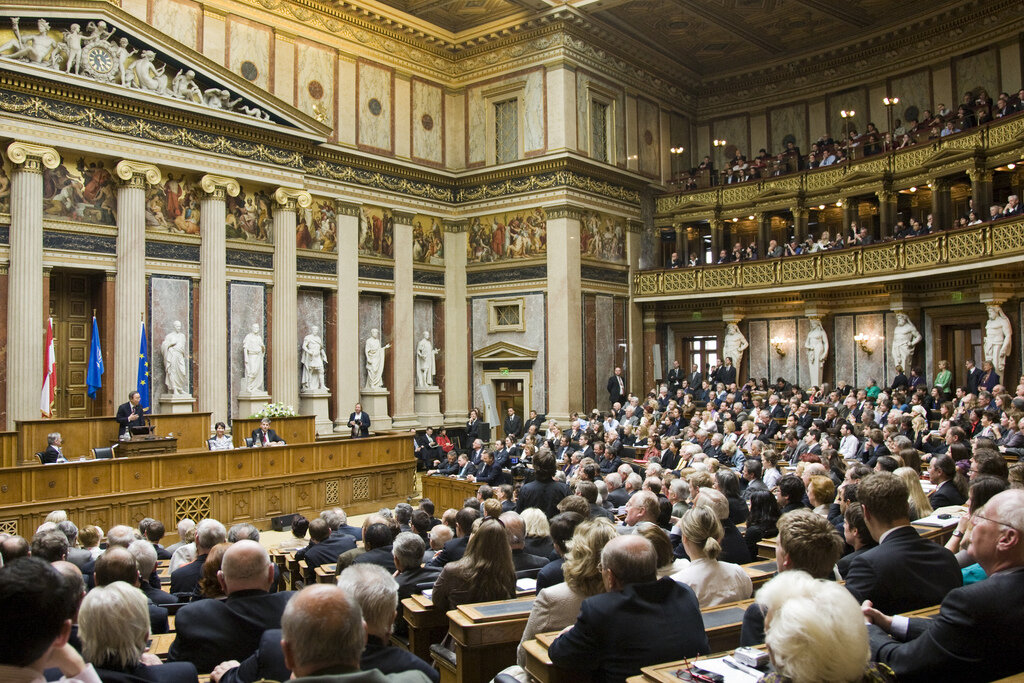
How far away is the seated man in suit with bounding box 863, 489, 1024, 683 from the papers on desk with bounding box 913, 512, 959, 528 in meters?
3.08

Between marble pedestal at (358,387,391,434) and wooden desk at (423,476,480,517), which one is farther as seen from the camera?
marble pedestal at (358,387,391,434)

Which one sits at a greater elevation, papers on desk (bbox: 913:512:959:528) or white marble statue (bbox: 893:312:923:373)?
white marble statue (bbox: 893:312:923:373)

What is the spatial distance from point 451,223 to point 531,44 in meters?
5.65

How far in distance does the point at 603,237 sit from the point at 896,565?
19.7m

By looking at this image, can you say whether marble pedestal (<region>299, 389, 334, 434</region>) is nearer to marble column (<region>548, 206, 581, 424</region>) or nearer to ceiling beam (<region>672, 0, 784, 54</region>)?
marble column (<region>548, 206, 581, 424</region>)

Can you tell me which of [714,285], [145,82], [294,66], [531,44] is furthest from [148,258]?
[714,285]

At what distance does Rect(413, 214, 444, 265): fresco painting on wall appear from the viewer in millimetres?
22469

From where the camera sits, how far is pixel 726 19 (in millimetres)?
21984

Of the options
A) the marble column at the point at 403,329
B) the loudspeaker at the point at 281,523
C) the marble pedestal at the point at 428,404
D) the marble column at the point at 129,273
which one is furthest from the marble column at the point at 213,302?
the marble pedestal at the point at 428,404

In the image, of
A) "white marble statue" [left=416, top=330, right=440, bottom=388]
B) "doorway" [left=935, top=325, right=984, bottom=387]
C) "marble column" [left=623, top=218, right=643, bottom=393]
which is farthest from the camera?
"marble column" [left=623, top=218, right=643, bottom=393]

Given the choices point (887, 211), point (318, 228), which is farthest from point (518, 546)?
point (887, 211)

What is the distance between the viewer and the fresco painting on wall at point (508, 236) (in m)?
21.7

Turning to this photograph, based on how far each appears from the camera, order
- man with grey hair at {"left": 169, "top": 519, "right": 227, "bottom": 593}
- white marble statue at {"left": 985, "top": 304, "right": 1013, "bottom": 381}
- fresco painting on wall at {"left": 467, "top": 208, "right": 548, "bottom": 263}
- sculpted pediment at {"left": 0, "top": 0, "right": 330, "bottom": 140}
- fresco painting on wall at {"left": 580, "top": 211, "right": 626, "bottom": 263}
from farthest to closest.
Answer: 1. fresco painting on wall at {"left": 580, "top": 211, "right": 626, "bottom": 263}
2. fresco painting on wall at {"left": 467, "top": 208, "right": 548, "bottom": 263}
3. white marble statue at {"left": 985, "top": 304, "right": 1013, "bottom": 381}
4. sculpted pediment at {"left": 0, "top": 0, "right": 330, "bottom": 140}
5. man with grey hair at {"left": 169, "top": 519, "right": 227, "bottom": 593}

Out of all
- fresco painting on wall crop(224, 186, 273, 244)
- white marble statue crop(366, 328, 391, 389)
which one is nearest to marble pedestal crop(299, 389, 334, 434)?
white marble statue crop(366, 328, 391, 389)
